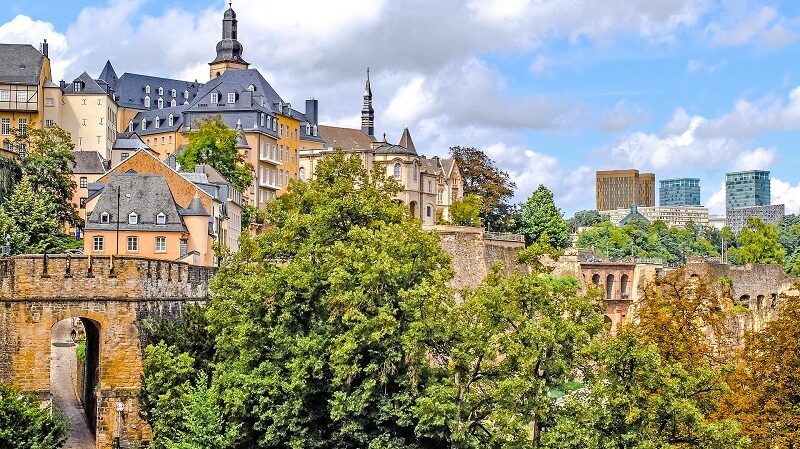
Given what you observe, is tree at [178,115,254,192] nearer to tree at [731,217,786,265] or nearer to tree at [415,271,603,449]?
tree at [415,271,603,449]

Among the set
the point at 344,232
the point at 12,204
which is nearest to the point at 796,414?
the point at 344,232

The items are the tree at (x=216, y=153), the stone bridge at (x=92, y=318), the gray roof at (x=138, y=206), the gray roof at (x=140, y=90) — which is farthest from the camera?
the gray roof at (x=140, y=90)

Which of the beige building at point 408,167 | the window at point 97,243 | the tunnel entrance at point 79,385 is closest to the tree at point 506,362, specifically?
the tunnel entrance at point 79,385

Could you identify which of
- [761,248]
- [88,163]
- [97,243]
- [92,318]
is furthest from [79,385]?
[761,248]

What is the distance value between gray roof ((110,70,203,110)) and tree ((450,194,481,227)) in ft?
119

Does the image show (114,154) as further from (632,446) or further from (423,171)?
(632,446)

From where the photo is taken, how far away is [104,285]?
41.5 metres

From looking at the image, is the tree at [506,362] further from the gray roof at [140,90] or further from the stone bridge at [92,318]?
the gray roof at [140,90]

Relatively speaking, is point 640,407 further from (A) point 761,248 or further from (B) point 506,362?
(A) point 761,248

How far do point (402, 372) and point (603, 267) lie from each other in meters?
56.2

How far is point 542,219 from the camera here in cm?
10562

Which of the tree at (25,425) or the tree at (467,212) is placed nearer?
the tree at (25,425)

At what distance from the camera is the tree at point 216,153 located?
8925cm

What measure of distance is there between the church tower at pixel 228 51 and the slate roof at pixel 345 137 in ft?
37.3
